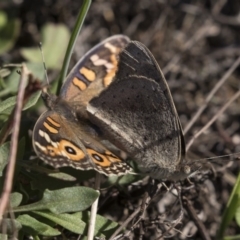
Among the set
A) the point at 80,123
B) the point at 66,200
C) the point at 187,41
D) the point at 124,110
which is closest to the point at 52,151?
the point at 66,200

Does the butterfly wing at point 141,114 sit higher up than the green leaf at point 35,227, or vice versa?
the butterfly wing at point 141,114

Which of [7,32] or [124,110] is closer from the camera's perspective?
[124,110]

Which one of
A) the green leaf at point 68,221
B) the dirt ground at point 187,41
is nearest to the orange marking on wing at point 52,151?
the green leaf at point 68,221

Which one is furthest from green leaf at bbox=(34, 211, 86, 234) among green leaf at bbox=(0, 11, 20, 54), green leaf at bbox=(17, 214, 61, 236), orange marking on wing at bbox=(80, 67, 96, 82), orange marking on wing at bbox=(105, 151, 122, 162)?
green leaf at bbox=(0, 11, 20, 54)

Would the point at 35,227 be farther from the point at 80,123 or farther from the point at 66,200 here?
the point at 80,123

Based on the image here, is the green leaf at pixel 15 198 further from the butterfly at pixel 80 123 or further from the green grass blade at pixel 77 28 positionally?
the green grass blade at pixel 77 28

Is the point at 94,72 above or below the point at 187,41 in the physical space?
above
